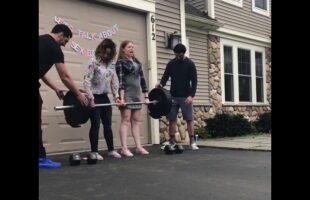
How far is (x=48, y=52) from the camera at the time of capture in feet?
14.9

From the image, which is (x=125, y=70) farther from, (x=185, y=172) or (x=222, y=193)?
(x=222, y=193)

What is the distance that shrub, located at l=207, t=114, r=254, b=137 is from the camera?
10344mm

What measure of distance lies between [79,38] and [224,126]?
5308 mm

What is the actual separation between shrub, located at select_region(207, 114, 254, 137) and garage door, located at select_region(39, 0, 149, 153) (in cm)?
330

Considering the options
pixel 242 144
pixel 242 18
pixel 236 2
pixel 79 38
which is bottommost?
pixel 242 144

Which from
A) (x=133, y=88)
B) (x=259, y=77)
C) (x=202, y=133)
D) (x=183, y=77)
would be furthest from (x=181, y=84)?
(x=259, y=77)

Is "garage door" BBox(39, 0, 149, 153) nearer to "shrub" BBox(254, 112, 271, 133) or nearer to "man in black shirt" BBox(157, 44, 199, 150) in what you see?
"man in black shirt" BBox(157, 44, 199, 150)

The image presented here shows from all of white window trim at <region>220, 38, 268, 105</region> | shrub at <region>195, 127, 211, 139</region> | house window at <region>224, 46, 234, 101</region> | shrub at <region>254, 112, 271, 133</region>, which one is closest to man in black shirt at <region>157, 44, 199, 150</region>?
shrub at <region>195, 127, 211, 139</region>

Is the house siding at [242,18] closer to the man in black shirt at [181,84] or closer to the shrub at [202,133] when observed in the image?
the shrub at [202,133]

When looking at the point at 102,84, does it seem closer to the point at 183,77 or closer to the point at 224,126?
the point at 183,77

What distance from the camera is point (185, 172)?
4406mm
